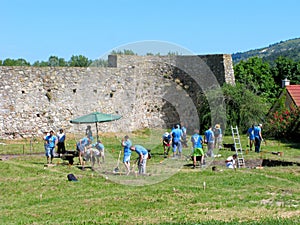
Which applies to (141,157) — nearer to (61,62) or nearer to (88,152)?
(88,152)

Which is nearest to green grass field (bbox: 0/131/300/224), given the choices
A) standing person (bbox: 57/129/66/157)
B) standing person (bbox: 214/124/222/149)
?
standing person (bbox: 57/129/66/157)

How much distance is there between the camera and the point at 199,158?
20828 mm

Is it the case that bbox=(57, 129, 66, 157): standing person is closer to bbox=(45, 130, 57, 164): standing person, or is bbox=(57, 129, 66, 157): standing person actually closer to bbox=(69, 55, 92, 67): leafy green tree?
bbox=(45, 130, 57, 164): standing person

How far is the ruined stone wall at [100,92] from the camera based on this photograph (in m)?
29.4

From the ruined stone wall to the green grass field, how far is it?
8.15m

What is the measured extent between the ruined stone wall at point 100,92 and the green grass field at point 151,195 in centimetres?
815

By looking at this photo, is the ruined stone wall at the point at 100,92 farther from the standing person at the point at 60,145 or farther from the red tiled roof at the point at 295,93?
the standing person at the point at 60,145

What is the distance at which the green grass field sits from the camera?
12.1 meters

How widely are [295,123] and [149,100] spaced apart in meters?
8.94

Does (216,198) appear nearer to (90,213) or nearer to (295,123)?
(90,213)

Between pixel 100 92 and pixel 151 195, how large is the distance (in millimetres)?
17672

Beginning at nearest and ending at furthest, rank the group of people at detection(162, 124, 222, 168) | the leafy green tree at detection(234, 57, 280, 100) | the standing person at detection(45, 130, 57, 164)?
1. the group of people at detection(162, 124, 222, 168)
2. the standing person at detection(45, 130, 57, 164)
3. the leafy green tree at detection(234, 57, 280, 100)

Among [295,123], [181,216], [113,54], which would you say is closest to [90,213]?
[181,216]

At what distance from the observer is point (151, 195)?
14.7m
